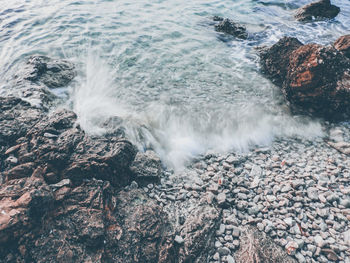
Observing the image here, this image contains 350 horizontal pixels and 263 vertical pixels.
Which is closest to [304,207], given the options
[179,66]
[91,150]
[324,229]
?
[324,229]

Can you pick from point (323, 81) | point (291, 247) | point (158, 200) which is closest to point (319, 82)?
point (323, 81)

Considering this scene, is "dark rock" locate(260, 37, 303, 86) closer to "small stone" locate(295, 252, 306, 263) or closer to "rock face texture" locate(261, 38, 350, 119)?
"rock face texture" locate(261, 38, 350, 119)

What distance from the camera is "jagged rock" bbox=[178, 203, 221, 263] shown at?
3822 mm

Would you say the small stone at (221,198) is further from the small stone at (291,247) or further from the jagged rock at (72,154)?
the jagged rock at (72,154)

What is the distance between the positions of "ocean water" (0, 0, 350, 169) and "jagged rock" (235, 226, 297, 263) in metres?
2.45

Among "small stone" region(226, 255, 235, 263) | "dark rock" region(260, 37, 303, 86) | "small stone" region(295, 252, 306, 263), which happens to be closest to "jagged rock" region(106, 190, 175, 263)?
"small stone" region(226, 255, 235, 263)

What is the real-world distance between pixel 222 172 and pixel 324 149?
3244 mm

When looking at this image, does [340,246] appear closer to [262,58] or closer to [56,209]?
[56,209]

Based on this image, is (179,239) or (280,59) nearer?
(179,239)

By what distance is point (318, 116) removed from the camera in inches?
282

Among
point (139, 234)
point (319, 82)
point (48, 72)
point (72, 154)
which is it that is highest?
point (48, 72)

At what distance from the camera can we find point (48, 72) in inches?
328

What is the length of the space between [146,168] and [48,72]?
6.31m

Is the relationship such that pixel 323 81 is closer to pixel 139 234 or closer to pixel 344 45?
pixel 344 45
